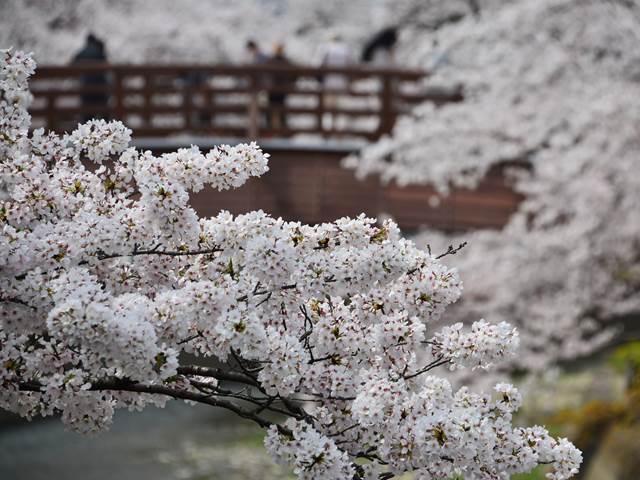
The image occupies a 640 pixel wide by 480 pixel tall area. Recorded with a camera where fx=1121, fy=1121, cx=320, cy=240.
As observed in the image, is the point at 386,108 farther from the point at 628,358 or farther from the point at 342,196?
the point at 628,358

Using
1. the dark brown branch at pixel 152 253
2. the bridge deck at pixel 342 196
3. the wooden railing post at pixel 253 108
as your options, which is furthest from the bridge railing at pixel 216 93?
the dark brown branch at pixel 152 253

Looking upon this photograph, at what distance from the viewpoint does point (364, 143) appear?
15328mm

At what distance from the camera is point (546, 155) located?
45.1ft

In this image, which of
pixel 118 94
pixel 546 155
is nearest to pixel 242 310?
pixel 546 155

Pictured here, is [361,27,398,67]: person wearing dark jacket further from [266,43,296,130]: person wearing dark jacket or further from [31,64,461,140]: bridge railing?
[31,64,461,140]: bridge railing

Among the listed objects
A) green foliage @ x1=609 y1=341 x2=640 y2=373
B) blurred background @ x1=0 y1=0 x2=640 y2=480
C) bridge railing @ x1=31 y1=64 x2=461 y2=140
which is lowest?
green foliage @ x1=609 y1=341 x2=640 y2=373

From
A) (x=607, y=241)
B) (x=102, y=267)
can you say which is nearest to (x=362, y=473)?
(x=102, y=267)

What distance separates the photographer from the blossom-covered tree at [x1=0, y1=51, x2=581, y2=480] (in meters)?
Result: 4.23

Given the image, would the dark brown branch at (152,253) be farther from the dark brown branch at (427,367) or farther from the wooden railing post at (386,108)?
the wooden railing post at (386,108)

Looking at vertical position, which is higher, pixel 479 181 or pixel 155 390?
pixel 479 181

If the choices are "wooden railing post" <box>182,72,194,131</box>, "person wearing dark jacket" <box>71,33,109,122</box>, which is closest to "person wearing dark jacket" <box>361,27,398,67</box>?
"wooden railing post" <box>182,72,194,131</box>

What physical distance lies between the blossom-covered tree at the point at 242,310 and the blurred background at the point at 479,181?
779 centimetres

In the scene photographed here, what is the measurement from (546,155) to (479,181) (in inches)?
51.7

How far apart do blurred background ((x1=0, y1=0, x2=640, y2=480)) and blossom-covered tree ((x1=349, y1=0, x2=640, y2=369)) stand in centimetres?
2
